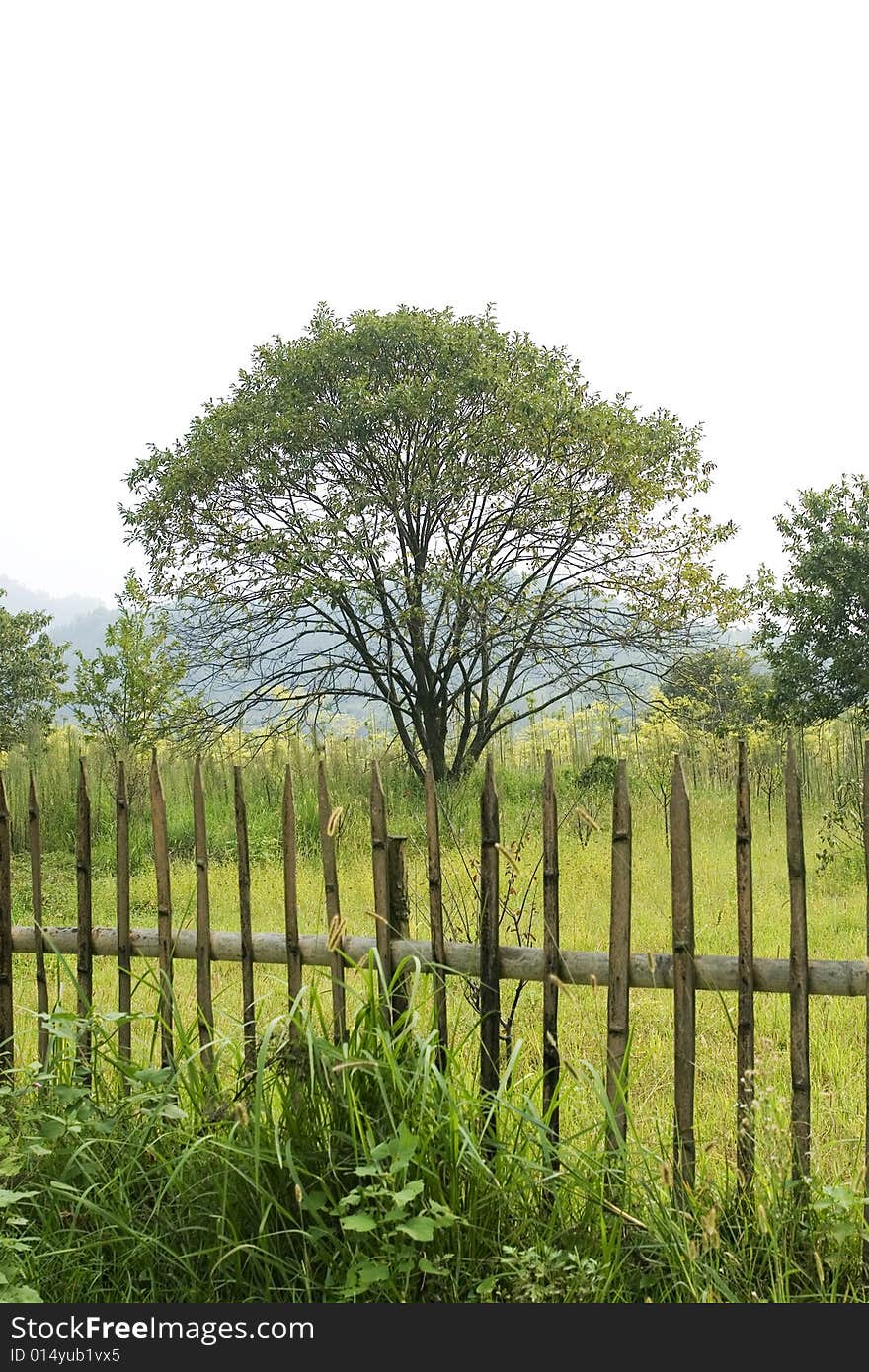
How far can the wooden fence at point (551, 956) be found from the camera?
A: 3062mm

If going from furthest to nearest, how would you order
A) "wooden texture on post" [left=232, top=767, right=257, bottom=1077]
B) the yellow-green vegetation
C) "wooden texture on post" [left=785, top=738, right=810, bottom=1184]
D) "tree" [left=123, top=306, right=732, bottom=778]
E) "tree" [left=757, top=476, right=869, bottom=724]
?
1. "tree" [left=123, top=306, right=732, bottom=778]
2. "tree" [left=757, top=476, right=869, bottom=724]
3. the yellow-green vegetation
4. "wooden texture on post" [left=232, top=767, right=257, bottom=1077]
5. "wooden texture on post" [left=785, top=738, right=810, bottom=1184]

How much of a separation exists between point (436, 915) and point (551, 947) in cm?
36

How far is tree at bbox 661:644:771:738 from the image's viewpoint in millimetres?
14219

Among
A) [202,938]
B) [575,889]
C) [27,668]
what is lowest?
[575,889]

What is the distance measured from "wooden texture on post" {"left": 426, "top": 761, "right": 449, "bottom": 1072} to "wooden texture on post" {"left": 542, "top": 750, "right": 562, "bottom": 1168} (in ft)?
1.01

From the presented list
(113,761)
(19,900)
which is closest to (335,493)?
(113,761)

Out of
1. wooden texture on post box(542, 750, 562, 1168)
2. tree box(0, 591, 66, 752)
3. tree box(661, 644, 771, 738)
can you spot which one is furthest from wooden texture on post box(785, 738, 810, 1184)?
tree box(0, 591, 66, 752)

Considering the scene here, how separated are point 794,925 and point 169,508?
12.6 meters

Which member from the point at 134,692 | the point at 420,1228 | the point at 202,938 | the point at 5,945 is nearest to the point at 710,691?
the point at 134,692

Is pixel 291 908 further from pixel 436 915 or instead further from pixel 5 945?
pixel 5 945

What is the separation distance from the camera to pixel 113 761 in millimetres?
13578

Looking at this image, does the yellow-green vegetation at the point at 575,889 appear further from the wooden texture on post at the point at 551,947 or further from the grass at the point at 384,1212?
the grass at the point at 384,1212

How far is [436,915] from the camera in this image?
3324mm

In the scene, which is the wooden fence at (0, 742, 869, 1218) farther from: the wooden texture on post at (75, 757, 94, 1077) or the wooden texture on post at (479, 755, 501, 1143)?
the wooden texture on post at (75, 757, 94, 1077)
